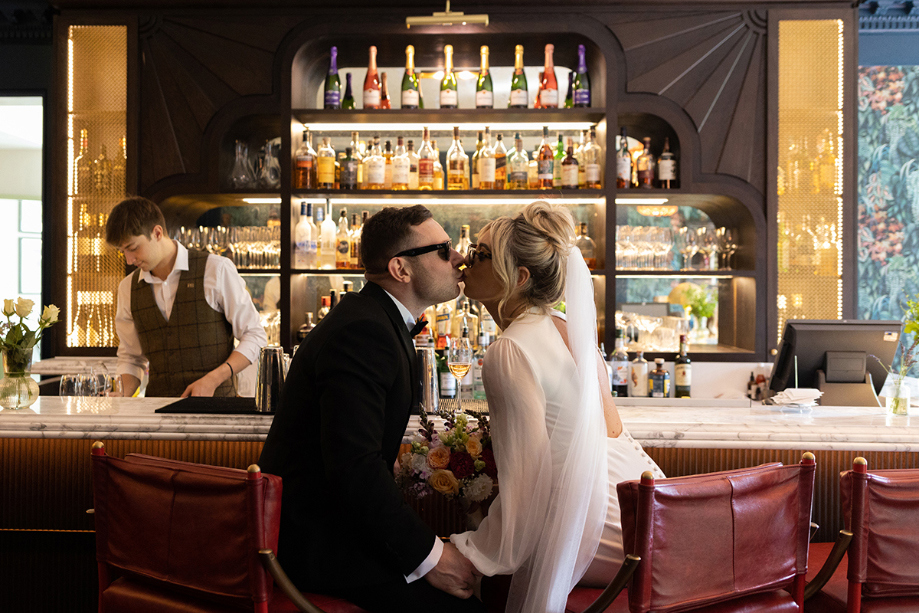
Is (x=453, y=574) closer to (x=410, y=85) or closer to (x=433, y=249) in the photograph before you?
(x=433, y=249)

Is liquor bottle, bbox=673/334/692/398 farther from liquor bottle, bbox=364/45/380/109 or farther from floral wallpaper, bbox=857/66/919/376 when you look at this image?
liquor bottle, bbox=364/45/380/109

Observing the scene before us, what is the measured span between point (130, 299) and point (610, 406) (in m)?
2.21

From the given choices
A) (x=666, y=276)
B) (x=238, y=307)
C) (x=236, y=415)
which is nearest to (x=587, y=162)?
(x=666, y=276)

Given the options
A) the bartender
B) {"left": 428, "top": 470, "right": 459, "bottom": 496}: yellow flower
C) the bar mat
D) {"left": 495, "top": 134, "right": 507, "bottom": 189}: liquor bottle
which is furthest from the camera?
{"left": 495, "top": 134, "right": 507, "bottom": 189}: liquor bottle

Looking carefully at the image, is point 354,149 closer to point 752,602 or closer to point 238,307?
point 238,307

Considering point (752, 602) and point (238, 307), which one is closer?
point (752, 602)

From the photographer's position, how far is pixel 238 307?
9.52ft

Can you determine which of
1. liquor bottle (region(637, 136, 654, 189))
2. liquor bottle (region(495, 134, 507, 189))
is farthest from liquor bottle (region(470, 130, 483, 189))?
liquor bottle (region(637, 136, 654, 189))

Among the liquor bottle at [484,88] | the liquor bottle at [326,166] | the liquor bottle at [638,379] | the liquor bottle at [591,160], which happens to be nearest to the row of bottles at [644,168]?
the liquor bottle at [591,160]

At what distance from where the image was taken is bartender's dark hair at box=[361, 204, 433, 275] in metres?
1.48

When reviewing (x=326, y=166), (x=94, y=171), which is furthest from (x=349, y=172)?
(x=94, y=171)

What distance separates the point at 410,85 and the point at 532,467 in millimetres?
2805

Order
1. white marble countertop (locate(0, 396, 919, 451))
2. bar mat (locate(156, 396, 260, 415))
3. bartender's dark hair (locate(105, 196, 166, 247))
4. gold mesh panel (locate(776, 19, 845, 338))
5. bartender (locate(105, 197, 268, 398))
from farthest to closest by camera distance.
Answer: gold mesh panel (locate(776, 19, 845, 338)), bartender (locate(105, 197, 268, 398)), bartender's dark hair (locate(105, 196, 166, 247)), bar mat (locate(156, 396, 260, 415)), white marble countertop (locate(0, 396, 919, 451))

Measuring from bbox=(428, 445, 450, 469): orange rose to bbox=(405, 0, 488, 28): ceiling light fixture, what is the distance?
2.33 metres
